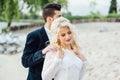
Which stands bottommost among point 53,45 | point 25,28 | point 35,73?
point 25,28

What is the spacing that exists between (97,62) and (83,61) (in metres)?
7.31

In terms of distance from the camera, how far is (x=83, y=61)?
365cm

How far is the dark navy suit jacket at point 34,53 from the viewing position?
3689 millimetres

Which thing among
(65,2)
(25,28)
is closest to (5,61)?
(65,2)

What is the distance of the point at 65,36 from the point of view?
354 centimetres

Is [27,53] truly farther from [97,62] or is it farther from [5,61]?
[5,61]

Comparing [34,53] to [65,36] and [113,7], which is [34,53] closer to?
[65,36]


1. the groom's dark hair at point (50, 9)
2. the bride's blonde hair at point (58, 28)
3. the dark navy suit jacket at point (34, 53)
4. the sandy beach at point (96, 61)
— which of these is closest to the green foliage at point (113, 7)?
the sandy beach at point (96, 61)

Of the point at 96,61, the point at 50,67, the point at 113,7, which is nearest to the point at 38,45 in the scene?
the point at 50,67

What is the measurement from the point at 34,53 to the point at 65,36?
338 millimetres

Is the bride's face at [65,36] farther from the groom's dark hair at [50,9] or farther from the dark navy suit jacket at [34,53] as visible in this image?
the groom's dark hair at [50,9]

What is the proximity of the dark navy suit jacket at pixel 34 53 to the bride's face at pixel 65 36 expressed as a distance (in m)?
0.23

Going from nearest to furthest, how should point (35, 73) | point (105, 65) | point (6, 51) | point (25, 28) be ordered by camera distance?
point (35, 73) → point (105, 65) → point (6, 51) → point (25, 28)

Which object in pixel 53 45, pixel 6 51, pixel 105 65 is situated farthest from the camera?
pixel 6 51
